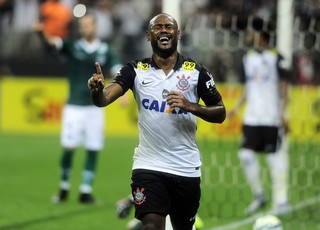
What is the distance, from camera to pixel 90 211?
36.5 feet

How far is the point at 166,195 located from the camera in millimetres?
6738

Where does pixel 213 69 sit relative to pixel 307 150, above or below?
above

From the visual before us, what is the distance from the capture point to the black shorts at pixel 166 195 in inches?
262

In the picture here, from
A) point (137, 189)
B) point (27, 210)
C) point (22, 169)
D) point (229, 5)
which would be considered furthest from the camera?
point (22, 169)

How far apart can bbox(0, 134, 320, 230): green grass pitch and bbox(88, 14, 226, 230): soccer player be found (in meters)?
3.19

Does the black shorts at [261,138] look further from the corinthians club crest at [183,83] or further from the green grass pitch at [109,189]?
the corinthians club crest at [183,83]

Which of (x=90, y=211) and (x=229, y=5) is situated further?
(x=229, y=5)

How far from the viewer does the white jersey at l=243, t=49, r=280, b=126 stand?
11148 mm

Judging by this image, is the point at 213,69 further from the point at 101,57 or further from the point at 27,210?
the point at 27,210

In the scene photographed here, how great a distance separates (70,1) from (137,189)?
15955 millimetres

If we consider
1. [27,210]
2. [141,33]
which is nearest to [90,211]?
[27,210]

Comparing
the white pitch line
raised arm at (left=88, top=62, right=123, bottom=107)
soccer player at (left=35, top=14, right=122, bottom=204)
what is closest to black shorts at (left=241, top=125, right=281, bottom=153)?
the white pitch line

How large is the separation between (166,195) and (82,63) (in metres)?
5.41

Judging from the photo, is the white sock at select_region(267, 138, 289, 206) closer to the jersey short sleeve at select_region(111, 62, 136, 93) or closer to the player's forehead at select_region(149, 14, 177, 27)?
the jersey short sleeve at select_region(111, 62, 136, 93)
